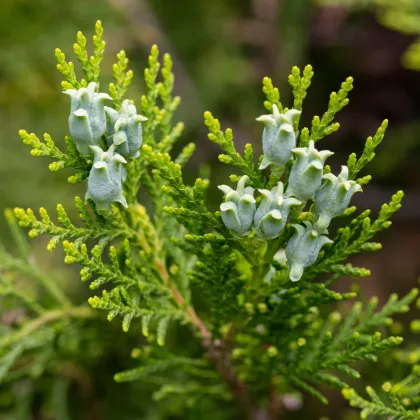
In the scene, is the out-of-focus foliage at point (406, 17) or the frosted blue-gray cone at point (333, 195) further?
the out-of-focus foliage at point (406, 17)

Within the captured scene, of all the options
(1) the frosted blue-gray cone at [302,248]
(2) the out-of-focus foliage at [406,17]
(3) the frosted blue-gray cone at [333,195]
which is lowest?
(1) the frosted blue-gray cone at [302,248]

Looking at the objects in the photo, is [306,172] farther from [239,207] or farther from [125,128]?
[125,128]

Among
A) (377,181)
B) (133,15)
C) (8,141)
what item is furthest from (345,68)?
(8,141)

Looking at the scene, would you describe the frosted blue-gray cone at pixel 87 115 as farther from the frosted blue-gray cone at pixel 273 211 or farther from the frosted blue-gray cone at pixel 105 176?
the frosted blue-gray cone at pixel 273 211

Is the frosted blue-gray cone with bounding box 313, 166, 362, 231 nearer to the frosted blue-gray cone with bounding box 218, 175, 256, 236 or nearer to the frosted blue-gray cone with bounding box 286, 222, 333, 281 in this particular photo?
the frosted blue-gray cone with bounding box 286, 222, 333, 281

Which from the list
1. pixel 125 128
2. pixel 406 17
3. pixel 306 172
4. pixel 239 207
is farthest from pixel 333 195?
pixel 406 17

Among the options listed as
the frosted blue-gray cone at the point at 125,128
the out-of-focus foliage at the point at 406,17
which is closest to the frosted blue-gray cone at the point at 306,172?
the frosted blue-gray cone at the point at 125,128

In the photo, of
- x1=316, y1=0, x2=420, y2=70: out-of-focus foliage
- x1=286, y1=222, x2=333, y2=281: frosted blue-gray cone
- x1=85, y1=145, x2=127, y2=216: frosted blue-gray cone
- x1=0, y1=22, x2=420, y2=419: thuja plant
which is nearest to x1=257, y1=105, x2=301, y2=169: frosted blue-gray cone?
x1=0, y1=22, x2=420, y2=419: thuja plant
